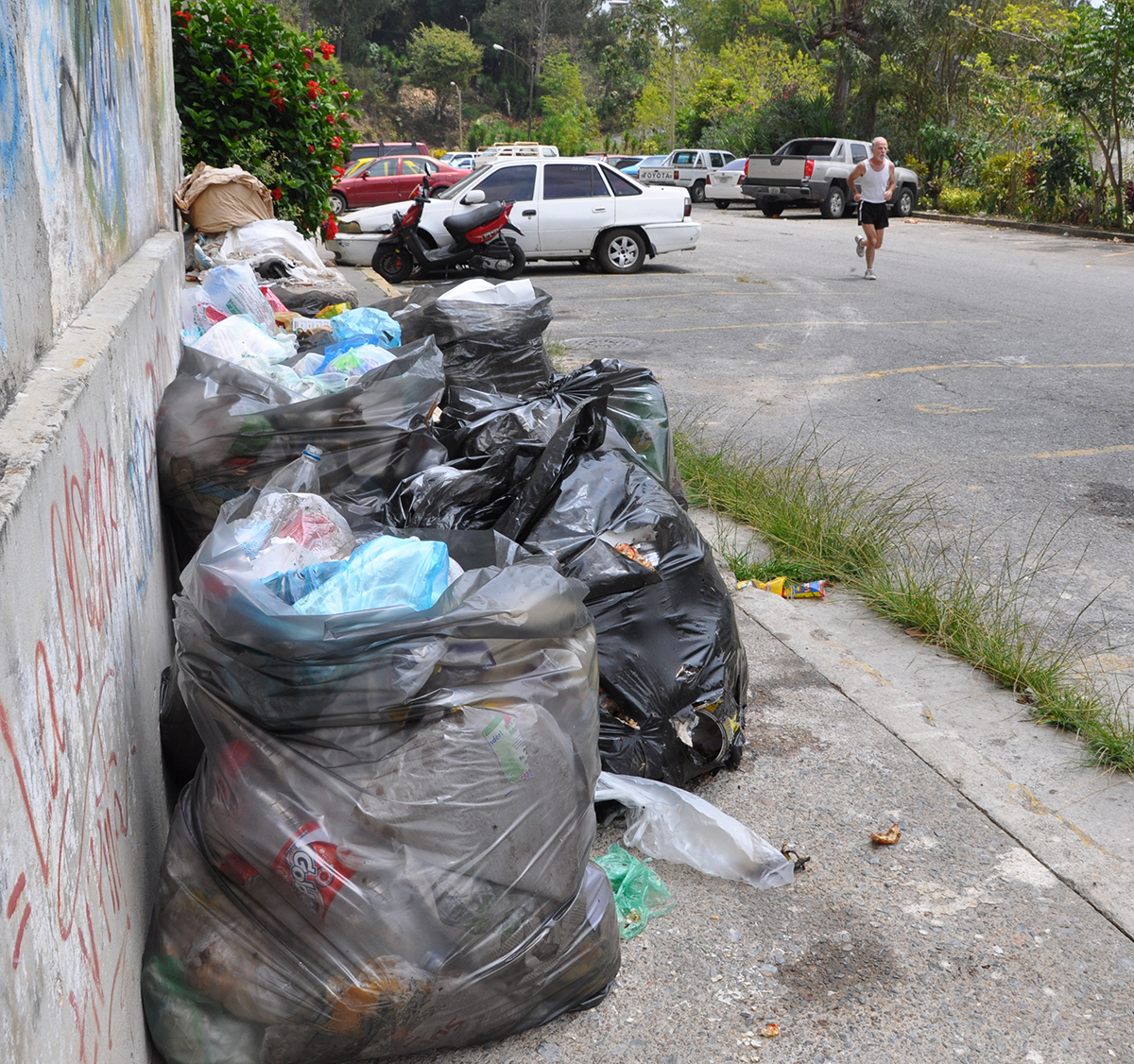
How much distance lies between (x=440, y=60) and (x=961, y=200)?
5353 centimetres

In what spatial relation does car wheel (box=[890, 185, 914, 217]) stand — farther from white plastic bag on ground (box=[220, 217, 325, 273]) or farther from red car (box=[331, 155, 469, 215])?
white plastic bag on ground (box=[220, 217, 325, 273])

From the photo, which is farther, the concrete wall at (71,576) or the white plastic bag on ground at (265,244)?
the white plastic bag on ground at (265,244)

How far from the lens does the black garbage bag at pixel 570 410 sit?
3.34 metres

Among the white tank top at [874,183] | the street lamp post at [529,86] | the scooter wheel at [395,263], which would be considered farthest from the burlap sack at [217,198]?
the street lamp post at [529,86]

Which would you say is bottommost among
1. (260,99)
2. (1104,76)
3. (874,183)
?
(874,183)

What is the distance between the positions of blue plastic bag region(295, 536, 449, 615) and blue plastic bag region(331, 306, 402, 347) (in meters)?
2.40

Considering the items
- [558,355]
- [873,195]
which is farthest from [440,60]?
[558,355]

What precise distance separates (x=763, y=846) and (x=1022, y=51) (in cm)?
3142

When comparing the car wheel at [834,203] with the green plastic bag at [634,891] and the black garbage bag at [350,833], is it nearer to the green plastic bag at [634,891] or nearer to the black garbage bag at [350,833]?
the green plastic bag at [634,891]

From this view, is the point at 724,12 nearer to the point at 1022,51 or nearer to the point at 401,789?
the point at 1022,51

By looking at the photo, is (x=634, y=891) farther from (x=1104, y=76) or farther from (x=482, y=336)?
(x=1104, y=76)

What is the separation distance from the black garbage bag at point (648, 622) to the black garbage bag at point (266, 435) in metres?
0.43

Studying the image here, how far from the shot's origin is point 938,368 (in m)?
7.99

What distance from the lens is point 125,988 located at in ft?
5.12
